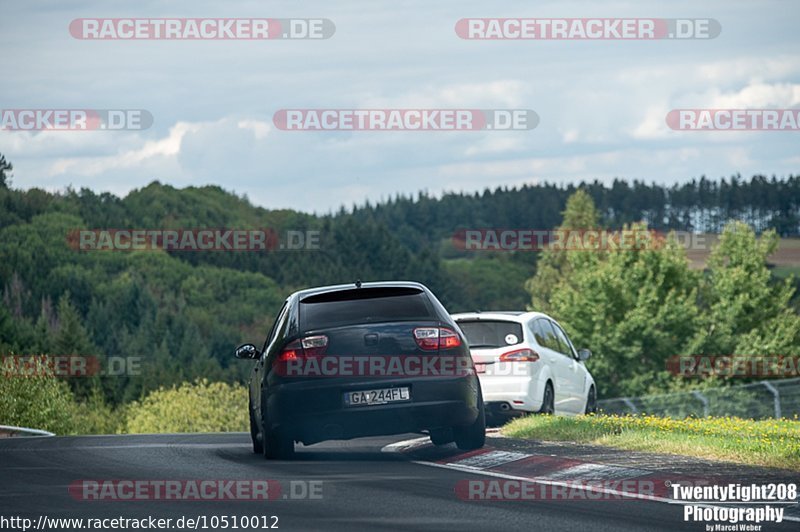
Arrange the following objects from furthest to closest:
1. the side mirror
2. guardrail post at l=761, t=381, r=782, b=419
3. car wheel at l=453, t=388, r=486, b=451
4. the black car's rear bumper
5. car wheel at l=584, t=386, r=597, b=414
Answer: guardrail post at l=761, t=381, r=782, b=419
car wheel at l=584, t=386, r=597, b=414
the side mirror
car wheel at l=453, t=388, r=486, b=451
the black car's rear bumper

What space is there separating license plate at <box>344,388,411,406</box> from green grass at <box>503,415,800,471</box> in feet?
7.60

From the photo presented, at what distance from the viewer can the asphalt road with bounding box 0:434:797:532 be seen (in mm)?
9336

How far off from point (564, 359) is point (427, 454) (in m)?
7.26

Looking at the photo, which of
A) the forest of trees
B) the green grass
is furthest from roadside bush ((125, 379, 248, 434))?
the green grass

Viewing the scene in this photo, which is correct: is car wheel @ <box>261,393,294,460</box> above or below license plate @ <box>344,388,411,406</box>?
below

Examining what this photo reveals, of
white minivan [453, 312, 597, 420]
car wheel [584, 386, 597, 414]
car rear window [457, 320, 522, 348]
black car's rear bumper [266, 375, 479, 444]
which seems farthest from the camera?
car wheel [584, 386, 597, 414]

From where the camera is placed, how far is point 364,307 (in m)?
14.0

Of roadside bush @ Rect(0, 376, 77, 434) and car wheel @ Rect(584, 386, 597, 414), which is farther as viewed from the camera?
roadside bush @ Rect(0, 376, 77, 434)

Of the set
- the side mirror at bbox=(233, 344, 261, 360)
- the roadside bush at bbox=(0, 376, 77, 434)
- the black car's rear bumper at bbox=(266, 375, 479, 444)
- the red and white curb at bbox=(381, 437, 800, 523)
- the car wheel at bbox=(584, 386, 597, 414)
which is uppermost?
the side mirror at bbox=(233, 344, 261, 360)

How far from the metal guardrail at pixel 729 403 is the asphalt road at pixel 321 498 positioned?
50.7 ft

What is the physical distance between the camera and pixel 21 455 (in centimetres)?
1548

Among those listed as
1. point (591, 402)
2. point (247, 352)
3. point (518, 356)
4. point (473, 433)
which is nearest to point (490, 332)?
point (518, 356)

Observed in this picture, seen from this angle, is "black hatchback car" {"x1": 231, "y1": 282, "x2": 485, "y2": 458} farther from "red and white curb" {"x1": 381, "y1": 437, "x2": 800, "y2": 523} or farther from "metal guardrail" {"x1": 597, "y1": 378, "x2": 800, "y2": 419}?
"metal guardrail" {"x1": 597, "y1": 378, "x2": 800, "y2": 419}

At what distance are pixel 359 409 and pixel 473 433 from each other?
4.71ft
